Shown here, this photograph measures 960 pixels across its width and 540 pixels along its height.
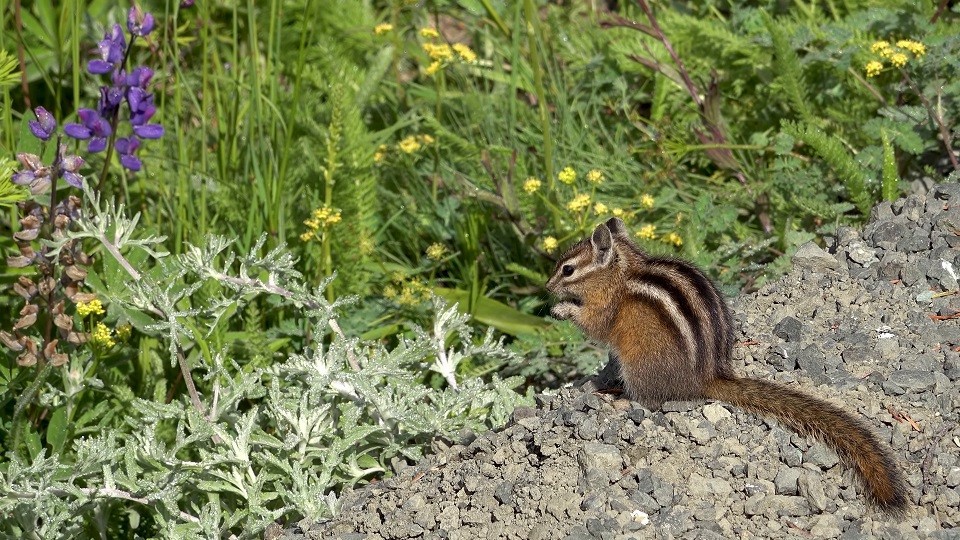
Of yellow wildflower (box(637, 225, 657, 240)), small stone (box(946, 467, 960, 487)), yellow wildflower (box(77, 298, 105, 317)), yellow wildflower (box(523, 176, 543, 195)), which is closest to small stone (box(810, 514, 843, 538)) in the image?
small stone (box(946, 467, 960, 487))

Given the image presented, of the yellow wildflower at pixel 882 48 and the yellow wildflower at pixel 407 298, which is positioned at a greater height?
the yellow wildflower at pixel 882 48

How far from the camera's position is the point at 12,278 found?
498 centimetres

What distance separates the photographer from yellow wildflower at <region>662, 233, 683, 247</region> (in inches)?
211

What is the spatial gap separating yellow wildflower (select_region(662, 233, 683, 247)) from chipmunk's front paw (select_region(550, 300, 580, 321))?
0.93 meters

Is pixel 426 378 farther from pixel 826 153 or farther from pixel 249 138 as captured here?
pixel 826 153

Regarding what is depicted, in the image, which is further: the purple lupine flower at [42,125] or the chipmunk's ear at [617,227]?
the chipmunk's ear at [617,227]

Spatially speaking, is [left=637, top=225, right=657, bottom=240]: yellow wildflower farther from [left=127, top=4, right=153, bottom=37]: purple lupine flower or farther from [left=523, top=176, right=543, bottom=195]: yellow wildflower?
[left=127, top=4, right=153, bottom=37]: purple lupine flower

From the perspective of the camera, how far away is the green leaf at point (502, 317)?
17.7 feet

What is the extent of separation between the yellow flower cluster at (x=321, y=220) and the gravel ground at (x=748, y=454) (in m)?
1.28

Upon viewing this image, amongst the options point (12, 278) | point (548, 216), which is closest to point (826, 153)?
point (548, 216)

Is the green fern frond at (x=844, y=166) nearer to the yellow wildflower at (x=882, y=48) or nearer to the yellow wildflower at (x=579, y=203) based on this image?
the yellow wildflower at (x=882, y=48)

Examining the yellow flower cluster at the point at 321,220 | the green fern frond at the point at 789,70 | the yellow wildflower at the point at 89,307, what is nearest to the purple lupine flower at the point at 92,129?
the yellow wildflower at the point at 89,307

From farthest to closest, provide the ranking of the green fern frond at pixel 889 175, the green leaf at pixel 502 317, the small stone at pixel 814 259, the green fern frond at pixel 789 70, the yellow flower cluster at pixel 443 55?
the yellow flower cluster at pixel 443 55 < the green fern frond at pixel 789 70 < the green leaf at pixel 502 317 < the green fern frond at pixel 889 175 < the small stone at pixel 814 259

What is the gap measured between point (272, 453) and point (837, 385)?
188cm
